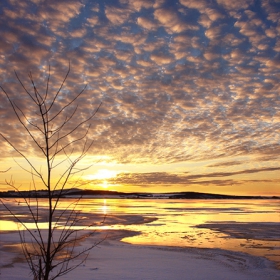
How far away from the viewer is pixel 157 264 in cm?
983

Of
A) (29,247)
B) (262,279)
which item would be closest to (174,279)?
(262,279)

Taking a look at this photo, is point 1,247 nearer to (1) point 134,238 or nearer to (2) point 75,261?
(2) point 75,261

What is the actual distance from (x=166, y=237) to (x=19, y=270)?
27.1 ft

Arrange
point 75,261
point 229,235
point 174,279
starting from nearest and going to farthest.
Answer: point 174,279 → point 75,261 → point 229,235

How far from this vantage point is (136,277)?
8328 millimetres

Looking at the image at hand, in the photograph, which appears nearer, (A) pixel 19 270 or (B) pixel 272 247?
(A) pixel 19 270

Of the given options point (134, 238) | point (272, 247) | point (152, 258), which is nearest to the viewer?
point (152, 258)

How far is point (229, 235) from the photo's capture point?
16703mm

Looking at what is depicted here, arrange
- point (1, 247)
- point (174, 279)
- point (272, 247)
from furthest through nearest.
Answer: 1. point (272, 247)
2. point (1, 247)
3. point (174, 279)

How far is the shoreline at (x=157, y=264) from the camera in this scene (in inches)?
338

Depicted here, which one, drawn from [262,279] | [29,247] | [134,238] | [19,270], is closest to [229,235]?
[134,238]

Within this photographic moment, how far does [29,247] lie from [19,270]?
373cm

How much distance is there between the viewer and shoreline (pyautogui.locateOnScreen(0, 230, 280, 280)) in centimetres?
859

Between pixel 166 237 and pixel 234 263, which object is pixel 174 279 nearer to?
pixel 234 263
